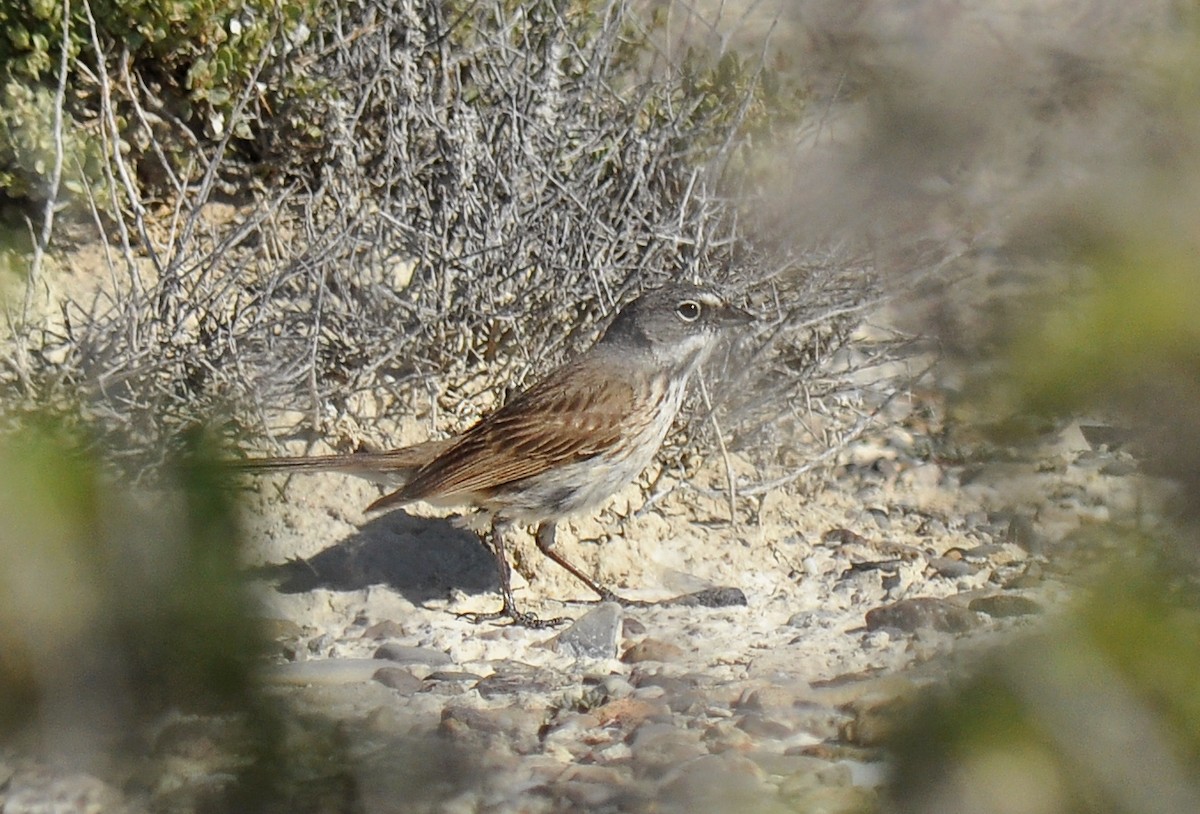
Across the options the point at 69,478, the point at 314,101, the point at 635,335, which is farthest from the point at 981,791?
the point at 314,101

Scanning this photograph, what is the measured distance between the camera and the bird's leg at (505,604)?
19.8ft

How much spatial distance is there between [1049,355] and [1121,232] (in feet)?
0.39

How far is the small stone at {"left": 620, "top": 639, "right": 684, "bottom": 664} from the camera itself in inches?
223

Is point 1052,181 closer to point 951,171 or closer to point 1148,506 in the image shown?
point 951,171

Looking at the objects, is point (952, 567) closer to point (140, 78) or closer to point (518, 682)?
point (518, 682)

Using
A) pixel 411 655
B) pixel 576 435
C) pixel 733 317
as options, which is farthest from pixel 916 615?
pixel 411 655

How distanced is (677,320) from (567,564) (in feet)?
3.84

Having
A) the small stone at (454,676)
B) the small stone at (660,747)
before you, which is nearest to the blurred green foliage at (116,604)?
the small stone at (660,747)

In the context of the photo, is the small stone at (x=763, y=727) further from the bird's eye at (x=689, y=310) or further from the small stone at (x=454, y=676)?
the bird's eye at (x=689, y=310)

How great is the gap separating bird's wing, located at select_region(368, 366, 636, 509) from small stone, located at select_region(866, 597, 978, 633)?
1.28 metres

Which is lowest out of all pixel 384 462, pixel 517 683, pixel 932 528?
pixel 517 683

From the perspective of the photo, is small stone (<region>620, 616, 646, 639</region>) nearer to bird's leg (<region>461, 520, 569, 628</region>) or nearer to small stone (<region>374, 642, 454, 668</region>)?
bird's leg (<region>461, 520, 569, 628</region>)

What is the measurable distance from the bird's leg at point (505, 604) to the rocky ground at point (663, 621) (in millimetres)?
63

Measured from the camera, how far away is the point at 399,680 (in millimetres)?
5355
